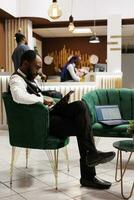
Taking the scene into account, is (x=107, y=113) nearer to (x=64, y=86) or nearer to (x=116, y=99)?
(x=116, y=99)

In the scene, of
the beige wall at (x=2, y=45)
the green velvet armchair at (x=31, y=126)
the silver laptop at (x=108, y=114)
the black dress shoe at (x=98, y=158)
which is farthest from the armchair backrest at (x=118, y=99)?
the beige wall at (x=2, y=45)

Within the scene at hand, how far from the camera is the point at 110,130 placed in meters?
3.84

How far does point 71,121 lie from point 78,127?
0.52 ft

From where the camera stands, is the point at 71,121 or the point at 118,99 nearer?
the point at 71,121

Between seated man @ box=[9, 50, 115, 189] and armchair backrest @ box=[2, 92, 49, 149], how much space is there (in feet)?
0.28

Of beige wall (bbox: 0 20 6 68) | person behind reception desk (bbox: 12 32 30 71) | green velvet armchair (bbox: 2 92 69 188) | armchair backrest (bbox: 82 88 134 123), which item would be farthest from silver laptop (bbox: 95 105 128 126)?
beige wall (bbox: 0 20 6 68)

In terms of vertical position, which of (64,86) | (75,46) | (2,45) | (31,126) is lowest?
(31,126)

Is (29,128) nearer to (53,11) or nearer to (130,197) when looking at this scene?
(130,197)

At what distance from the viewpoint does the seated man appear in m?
2.97

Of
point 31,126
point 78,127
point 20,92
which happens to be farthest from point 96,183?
point 20,92

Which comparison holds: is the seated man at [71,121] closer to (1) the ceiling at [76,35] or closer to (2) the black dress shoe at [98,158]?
(2) the black dress shoe at [98,158]

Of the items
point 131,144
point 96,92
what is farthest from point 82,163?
point 96,92

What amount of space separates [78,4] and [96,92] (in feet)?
17.1

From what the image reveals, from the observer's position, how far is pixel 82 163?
3.10m
